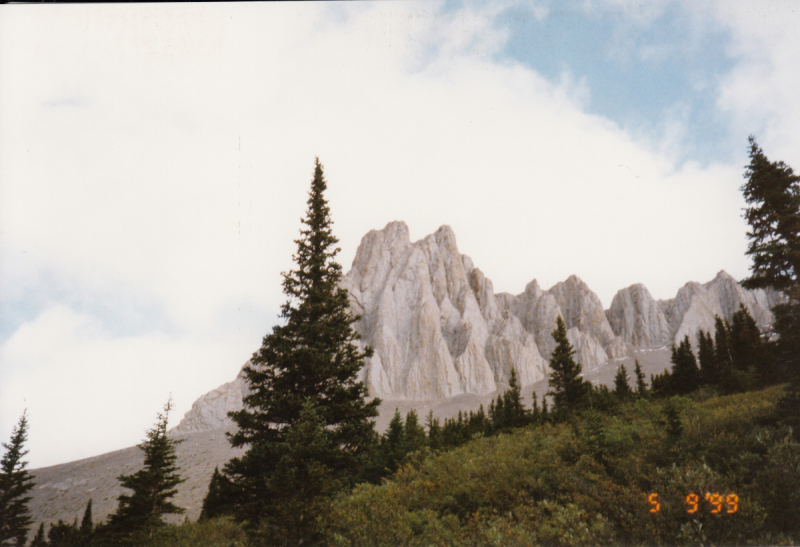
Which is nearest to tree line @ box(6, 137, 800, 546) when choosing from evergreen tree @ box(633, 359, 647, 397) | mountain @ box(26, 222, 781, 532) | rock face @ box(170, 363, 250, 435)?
evergreen tree @ box(633, 359, 647, 397)

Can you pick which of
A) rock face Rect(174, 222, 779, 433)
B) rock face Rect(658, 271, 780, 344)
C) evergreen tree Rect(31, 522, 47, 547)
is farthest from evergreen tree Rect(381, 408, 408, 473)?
rock face Rect(658, 271, 780, 344)

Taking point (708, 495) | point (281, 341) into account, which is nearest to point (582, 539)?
point (708, 495)

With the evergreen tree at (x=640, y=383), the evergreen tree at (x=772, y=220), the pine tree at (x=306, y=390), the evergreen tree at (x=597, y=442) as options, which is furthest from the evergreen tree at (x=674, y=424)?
the evergreen tree at (x=640, y=383)

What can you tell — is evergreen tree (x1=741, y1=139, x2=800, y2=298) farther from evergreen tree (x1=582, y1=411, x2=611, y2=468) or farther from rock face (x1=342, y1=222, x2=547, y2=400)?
rock face (x1=342, y1=222, x2=547, y2=400)

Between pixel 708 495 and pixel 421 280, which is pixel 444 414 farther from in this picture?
pixel 708 495

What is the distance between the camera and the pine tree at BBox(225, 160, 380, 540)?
11945 millimetres

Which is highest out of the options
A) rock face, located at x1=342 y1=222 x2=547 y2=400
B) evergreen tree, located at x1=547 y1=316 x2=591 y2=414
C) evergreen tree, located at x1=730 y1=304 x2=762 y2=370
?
rock face, located at x1=342 y1=222 x2=547 y2=400

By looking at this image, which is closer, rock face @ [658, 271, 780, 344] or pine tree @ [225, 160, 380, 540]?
pine tree @ [225, 160, 380, 540]

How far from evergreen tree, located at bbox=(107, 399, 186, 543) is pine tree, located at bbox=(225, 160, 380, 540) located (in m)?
13.1

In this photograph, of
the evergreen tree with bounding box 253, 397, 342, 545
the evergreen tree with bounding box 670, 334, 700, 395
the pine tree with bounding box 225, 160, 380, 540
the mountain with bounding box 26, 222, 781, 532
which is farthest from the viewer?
the mountain with bounding box 26, 222, 781, 532

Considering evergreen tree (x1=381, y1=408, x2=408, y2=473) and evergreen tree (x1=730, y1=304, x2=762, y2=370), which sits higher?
evergreen tree (x1=730, y1=304, x2=762, y2=370)

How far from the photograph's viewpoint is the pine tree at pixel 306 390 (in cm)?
1195

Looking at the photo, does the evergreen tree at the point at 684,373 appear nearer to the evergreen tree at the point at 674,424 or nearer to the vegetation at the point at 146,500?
the evergreen tree at the point at 674,424

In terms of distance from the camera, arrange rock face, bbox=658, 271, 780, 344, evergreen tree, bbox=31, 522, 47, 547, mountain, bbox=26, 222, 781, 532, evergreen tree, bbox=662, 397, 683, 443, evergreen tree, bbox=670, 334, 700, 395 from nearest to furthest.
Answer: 1. evergreen tree, bbox=662, 397, 683, 443
2. evergreen tree, bbox=31, 522, 47, 547
3. evergreen tree, bbox=670, 334, 700, 395
4. mountain, bbox=26, 222, 781, 532
5. rock face, bbox=658, 271, 780, 344
